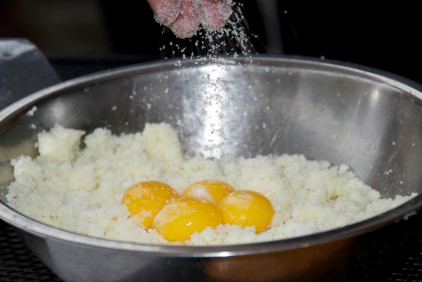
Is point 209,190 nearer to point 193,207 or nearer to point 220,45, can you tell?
point 193,207

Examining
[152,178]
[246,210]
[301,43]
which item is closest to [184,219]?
[246,210]

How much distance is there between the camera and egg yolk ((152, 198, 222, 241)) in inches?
45.1

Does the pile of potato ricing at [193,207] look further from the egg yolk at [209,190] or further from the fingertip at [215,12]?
the fingertip at [215,12]

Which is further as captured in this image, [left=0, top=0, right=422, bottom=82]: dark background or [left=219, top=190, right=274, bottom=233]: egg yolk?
[left=0, top=0, right=422, bottom=82]: dark background

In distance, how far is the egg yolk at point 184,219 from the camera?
1146 millimetres

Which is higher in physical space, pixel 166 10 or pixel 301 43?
pixel 166 10

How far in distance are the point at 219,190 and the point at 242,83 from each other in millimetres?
383

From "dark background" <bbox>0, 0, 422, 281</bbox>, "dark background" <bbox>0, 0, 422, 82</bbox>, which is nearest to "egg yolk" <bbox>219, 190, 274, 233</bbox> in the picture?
"dark background" <bbox>0, 0, 422, 281</bbox>

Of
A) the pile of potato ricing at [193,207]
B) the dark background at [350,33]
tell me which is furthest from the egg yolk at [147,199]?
the dark background at [350,33]

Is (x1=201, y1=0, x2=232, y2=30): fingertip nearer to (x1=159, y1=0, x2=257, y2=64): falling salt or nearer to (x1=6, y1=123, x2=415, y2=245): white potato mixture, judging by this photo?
(x1=159, y1=0, x2=257, y2=64): falling salt

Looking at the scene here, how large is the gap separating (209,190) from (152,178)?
0.67ft

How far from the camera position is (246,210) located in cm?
123

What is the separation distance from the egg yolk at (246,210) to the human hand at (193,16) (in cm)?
39

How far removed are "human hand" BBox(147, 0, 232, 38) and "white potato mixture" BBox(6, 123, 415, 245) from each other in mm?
335
